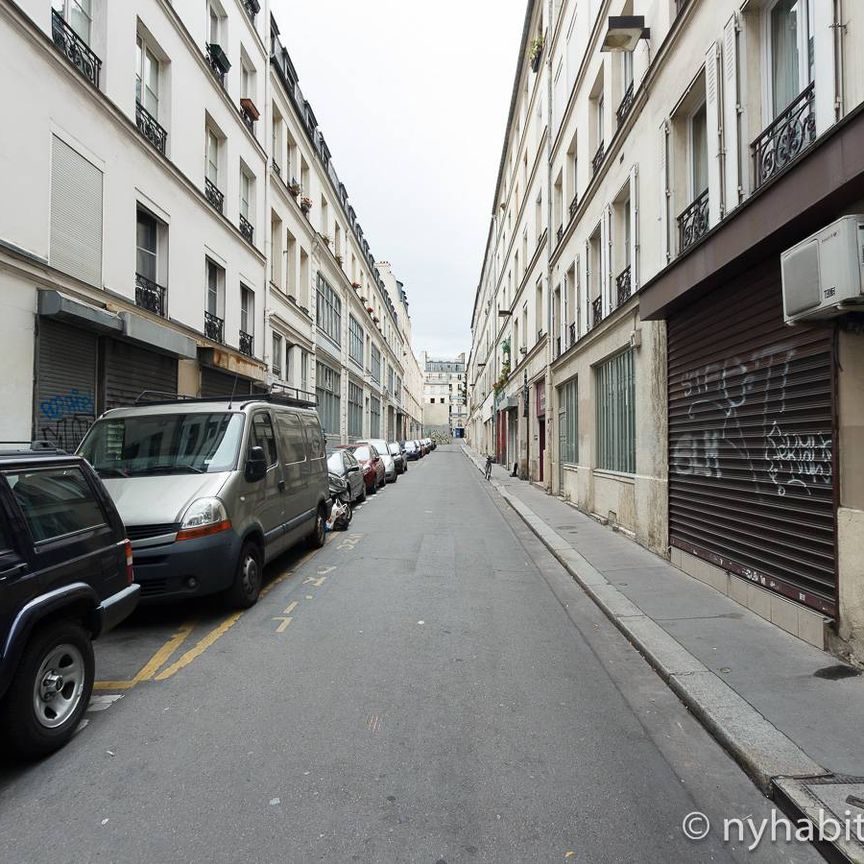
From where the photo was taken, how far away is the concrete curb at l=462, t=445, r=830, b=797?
3.09 m

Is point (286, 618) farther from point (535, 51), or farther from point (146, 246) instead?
point (535, 51)

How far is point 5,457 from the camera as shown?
11.1ft

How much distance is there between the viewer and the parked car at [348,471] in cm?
1429

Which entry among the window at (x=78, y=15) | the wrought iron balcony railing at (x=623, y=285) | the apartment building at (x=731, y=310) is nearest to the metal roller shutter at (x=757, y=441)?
the apartment building at (x=731, y=310)

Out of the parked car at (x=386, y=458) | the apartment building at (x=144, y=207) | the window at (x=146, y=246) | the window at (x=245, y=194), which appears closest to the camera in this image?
the apartment building at (x=144, y=207)

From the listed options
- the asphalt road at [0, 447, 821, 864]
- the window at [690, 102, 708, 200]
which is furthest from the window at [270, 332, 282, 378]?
the asphalt road at [0, 447, 821, 864]

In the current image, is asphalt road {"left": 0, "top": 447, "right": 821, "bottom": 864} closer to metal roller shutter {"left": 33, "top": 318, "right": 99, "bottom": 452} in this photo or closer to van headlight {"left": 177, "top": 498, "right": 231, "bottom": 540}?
van headlight {"left": 177, "top": 498, "right": 231, "bottom": 540}

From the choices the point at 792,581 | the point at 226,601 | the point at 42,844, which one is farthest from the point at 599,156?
the point at 42,844

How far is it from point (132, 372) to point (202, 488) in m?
6.67

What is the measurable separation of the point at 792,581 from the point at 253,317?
15.9 m

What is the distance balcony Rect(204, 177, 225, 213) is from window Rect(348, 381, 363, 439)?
18244mm

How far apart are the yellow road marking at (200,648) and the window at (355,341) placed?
91.6ft

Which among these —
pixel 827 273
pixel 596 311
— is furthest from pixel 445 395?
pixel 827 273

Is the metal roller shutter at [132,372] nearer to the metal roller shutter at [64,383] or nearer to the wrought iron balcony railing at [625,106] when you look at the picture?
the metal roller shutter at [64,383]
